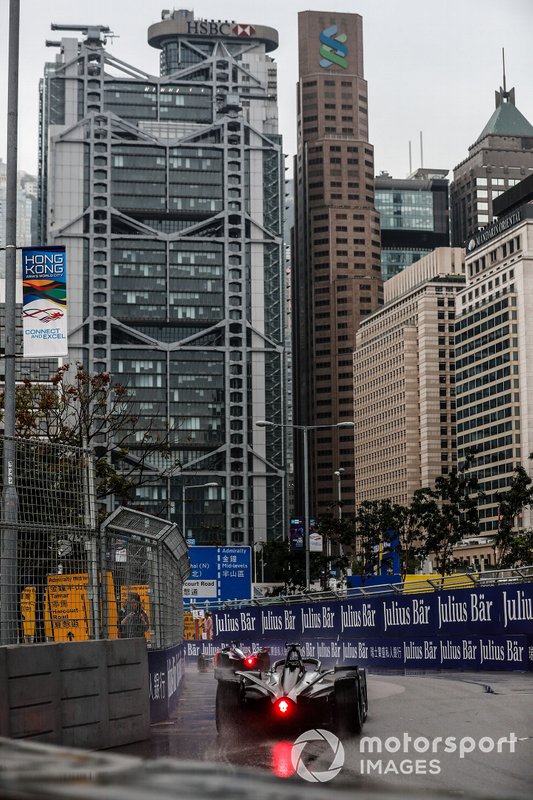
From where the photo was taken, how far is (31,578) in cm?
1145

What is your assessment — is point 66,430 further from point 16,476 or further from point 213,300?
point 213,300

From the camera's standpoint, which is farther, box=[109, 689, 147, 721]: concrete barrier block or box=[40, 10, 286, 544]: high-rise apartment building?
box=[40, 10, 286, 544]: high-rise apartment building

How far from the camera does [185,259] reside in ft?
592

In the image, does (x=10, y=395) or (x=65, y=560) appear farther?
(x=10, y=395)

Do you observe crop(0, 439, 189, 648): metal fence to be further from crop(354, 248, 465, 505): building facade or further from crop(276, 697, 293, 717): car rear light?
crop(354, 248, 465, 505): building facade

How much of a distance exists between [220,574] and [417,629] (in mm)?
24827

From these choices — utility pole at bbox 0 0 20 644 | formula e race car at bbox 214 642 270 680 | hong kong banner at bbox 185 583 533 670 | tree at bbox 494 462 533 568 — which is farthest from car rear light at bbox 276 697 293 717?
tree at bbox 494 462 533 568

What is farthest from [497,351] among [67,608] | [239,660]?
[67,608]

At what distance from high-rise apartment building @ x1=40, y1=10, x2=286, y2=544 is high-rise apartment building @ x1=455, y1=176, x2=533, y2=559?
27.1m

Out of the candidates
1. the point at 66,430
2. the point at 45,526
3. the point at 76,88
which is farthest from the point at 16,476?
the point at 76,88

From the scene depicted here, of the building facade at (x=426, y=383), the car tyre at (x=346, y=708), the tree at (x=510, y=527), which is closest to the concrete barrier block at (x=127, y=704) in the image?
the car tyre at (x=346, y=708)

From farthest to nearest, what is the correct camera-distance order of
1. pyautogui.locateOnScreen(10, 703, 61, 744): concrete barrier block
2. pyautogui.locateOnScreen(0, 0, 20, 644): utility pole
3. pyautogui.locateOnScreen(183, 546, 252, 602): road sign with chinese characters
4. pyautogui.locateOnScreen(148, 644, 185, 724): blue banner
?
pyautogui.locateOnScreen(183, 546, 252, 602): road sign with chinese characters → pyautogui.locateOnScreen(148, 644, 185, 724): blue banner → pyautogui.locateOnScreen(0, 0, 20, 644): utility pole → pyautogui.locateOnScreen(10, 703, 61, 744): concrete barrier block

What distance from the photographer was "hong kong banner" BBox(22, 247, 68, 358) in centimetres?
1716

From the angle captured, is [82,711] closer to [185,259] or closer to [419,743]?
[419,743]
